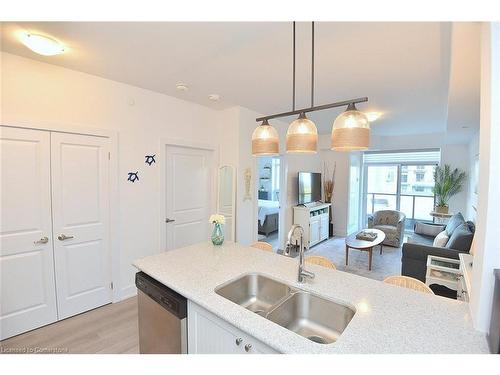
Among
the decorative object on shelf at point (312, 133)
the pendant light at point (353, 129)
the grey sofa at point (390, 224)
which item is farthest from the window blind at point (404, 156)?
the pendant light at point (353, 129)

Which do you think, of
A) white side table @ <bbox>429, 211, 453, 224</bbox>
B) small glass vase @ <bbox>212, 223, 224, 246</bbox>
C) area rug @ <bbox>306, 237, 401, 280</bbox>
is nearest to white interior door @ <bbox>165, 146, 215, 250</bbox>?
small glass vase @ <bbox>212, 223, 224, 246</bbox>

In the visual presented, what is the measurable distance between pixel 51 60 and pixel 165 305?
7.94 feet

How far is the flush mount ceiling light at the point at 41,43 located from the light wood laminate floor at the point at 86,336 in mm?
2457

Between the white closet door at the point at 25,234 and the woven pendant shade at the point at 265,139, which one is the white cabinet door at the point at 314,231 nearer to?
the woven pendant shade at the point at 265,139

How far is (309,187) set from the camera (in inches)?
210

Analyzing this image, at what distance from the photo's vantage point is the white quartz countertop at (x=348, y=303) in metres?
0.98

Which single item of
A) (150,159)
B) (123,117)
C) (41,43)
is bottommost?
(150,159)

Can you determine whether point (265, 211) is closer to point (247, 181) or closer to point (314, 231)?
point (314, 231)

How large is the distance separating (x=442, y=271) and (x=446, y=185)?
3.42 metres

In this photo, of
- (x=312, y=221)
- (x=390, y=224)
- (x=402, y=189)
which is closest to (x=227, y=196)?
(x=312, y=221)

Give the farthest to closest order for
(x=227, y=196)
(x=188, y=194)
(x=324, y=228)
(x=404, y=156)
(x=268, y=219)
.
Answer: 1. (x=404, y=156)
2. (x=268, y=219)
3. (x=324, y=228)
4. (x=227, y=196)
5. (x=188, y=194)
